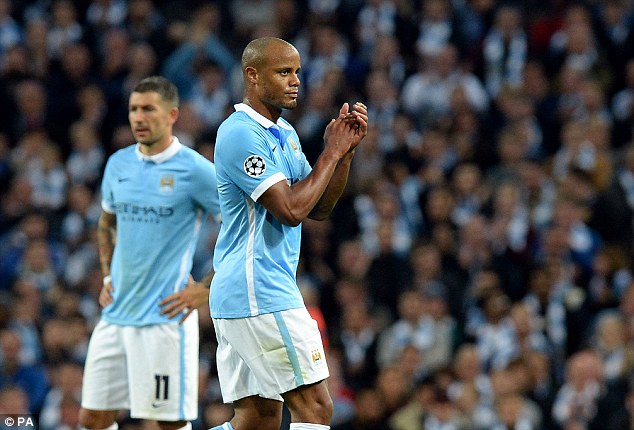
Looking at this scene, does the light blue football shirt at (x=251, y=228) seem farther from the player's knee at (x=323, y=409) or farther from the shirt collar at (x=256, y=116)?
the player's knee at (x=323, y=409)

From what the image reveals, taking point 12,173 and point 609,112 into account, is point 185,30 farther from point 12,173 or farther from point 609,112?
point 609,112

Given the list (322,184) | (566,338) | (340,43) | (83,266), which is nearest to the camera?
(322,184)

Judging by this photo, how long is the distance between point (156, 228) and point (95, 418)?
1.27 metres

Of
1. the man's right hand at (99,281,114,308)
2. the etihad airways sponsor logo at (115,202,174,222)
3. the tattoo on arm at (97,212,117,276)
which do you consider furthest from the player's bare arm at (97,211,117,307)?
the etihad airways sponsor logo at (115,202,174,222)

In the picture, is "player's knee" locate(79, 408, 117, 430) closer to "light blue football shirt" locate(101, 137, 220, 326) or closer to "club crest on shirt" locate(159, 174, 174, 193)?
"light blue football shirt" locate(101, 137, 220, 326)

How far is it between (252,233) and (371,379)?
21.1ft

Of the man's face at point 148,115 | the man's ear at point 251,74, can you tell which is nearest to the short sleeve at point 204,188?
the man's face at point 148,115

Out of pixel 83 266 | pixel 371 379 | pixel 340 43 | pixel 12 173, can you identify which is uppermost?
pixel 340 43

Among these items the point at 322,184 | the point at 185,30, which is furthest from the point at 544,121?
the point at 322,184

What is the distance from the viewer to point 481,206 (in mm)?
13266

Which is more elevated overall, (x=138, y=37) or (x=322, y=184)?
(x=138, y=37)

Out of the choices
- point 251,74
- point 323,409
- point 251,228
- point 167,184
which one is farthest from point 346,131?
point 167,184

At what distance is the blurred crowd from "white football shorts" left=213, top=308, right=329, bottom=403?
485 centimetres

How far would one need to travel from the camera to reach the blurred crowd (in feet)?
37.2
